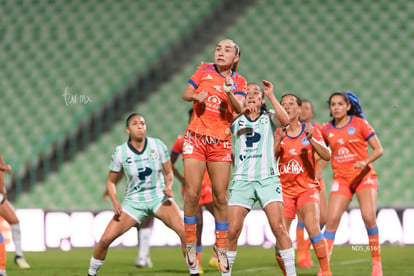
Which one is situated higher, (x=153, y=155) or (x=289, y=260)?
(x=153, y=155)

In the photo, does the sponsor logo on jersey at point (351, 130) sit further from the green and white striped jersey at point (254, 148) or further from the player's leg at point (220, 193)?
the player's leg at point (220, 193)

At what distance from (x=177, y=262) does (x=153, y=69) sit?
776cm

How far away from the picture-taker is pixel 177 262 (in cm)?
1110

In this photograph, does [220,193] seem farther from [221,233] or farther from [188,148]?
[188,148]

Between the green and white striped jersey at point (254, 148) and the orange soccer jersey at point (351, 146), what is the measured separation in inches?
73.9

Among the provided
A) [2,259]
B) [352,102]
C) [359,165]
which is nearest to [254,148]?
[359,165]

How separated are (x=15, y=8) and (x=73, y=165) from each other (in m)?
5.35

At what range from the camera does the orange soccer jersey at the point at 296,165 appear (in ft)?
25.2

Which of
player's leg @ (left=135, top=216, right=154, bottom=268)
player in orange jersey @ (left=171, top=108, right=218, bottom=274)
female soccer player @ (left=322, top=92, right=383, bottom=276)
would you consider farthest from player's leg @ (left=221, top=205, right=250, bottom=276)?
player's leg @ (left=135, top=216, right=154, bottom=268)

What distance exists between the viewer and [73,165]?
1609cm

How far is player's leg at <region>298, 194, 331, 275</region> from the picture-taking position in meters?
7.44

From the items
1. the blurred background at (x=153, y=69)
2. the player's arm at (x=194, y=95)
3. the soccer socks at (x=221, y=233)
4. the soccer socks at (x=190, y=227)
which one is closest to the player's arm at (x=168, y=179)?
the soccer socks at (x=190, y=227)

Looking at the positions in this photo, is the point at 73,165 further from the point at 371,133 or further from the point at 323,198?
the point at 371,133

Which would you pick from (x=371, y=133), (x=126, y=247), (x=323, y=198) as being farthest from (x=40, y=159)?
(x=371, y=133)
